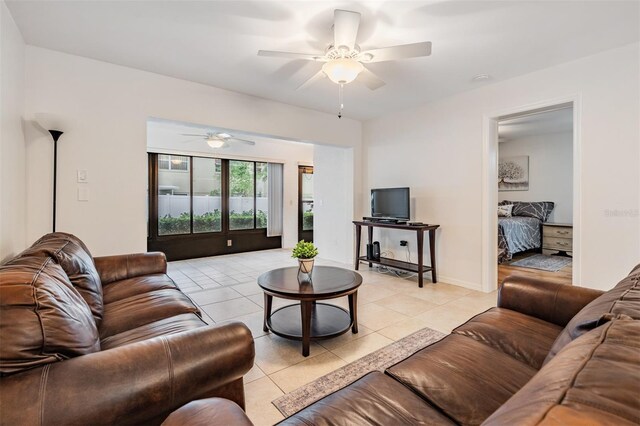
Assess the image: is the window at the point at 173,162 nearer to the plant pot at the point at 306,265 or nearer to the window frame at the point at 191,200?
the window frame at the point at 191,200

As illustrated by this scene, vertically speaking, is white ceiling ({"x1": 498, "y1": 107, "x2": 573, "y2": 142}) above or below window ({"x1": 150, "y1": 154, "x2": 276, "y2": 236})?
above

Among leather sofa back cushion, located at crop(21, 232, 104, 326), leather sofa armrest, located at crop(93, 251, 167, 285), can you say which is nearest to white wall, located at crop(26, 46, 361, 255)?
leather sofa armrest, located at crop(93, 251, 167, 285)

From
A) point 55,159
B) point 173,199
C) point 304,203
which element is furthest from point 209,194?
point 55,159

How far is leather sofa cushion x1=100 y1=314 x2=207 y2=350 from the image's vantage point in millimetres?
1428

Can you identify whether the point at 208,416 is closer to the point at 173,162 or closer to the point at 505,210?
the point at 173,162

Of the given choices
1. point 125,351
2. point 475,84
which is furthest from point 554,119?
point 125,351

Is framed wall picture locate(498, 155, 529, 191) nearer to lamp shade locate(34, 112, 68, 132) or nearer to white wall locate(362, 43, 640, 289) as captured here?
white wall locate(362, 43, 640, 289)

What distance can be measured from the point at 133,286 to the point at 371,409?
6.65 feet

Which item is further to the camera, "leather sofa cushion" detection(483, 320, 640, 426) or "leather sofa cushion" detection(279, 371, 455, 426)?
"leather sofa cushion" detection(279, 371, 455, 426)

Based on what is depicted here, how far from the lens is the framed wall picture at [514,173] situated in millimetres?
6832

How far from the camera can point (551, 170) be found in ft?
21.1

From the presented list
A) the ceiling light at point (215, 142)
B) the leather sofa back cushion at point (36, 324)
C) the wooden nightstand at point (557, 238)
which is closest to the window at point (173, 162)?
the ceiling light at point (215, 142)

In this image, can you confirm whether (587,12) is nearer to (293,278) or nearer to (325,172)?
(293,278)

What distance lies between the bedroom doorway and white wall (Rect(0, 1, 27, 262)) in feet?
19.4
